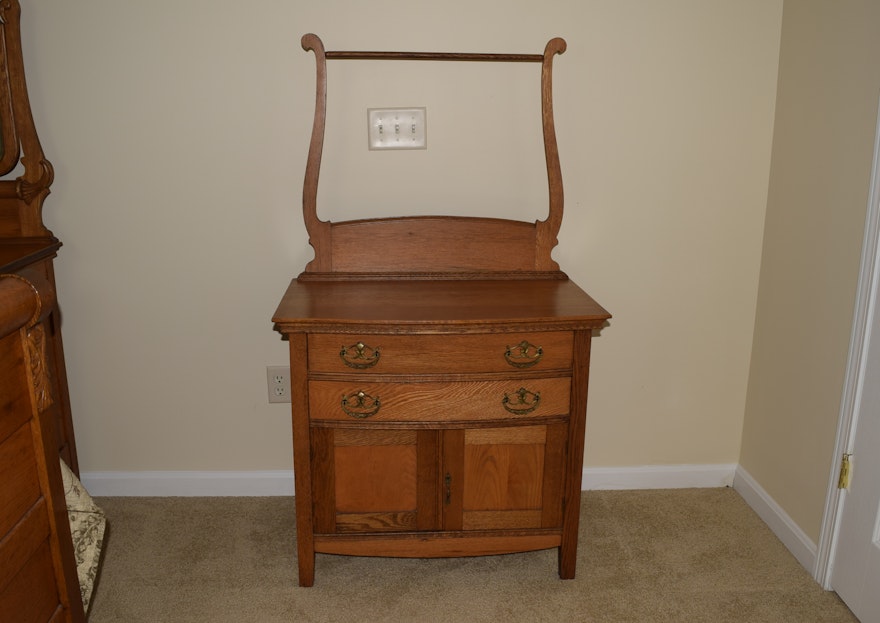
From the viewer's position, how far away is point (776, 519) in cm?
214

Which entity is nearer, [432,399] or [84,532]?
[84,532]

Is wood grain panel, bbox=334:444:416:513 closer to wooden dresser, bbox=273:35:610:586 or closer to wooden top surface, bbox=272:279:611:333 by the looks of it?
wooden dresser, bbox=273:35:610:586

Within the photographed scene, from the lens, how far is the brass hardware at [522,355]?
1.73 meters

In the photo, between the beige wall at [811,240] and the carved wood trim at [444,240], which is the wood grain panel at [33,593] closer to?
the carved wood trim at [444,240]

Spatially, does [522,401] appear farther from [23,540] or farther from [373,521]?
[23,540]

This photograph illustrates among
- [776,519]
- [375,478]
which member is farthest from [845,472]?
[375,478]

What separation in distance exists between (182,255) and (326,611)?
3.60 ft

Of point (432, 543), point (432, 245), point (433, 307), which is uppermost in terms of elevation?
point (432, 245)

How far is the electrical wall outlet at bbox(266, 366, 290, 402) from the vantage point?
2.26 metres

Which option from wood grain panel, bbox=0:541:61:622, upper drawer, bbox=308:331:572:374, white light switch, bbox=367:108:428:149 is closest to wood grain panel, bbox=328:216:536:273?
white light switch, bbox=367:108:428:149

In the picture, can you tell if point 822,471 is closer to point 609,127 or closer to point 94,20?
point 609,127

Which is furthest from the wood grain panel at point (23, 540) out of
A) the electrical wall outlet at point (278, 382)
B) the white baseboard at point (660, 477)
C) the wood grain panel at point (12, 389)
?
the white baseboard at point (660, 477)

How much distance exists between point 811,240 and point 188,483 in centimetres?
201

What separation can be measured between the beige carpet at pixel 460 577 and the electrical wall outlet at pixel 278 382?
0.35m
